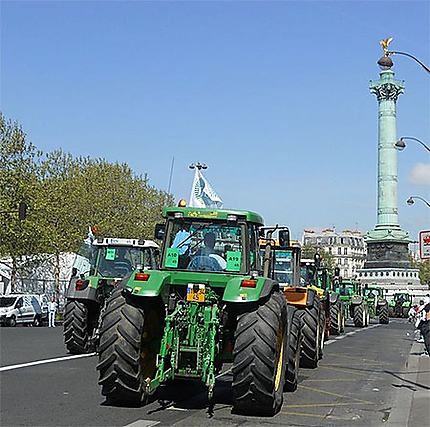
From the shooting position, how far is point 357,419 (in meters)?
10.2

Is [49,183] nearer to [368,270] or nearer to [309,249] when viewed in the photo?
[368,270]

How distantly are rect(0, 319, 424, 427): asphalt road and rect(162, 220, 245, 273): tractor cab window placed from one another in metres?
1.87

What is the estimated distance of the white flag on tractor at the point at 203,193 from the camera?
14.0 metres

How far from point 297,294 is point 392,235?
228ft

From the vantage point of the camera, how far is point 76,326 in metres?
17.1

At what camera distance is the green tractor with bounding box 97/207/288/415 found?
9.56 metres

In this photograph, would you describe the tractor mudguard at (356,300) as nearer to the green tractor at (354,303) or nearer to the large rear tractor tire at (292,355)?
the green tractor at (354,303)

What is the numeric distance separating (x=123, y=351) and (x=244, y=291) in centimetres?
165

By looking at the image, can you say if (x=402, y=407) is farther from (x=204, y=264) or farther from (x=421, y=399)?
(x=204, y=264)

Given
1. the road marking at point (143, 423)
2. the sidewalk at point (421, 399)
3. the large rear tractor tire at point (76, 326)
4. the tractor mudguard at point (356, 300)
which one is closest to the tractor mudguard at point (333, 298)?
the sidewalk at point (421, 399)

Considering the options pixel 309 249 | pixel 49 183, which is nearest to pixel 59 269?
pixel 49 183

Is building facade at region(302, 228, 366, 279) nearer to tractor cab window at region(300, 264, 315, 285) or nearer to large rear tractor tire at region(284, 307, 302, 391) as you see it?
tractor cab window at region(300, 264, 315, 285)

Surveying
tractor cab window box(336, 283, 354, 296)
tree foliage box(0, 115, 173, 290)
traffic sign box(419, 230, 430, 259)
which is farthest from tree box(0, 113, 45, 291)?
traffic sign box(419, 230, 430, 259)

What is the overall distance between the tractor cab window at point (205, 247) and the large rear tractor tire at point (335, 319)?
60.8 feet
